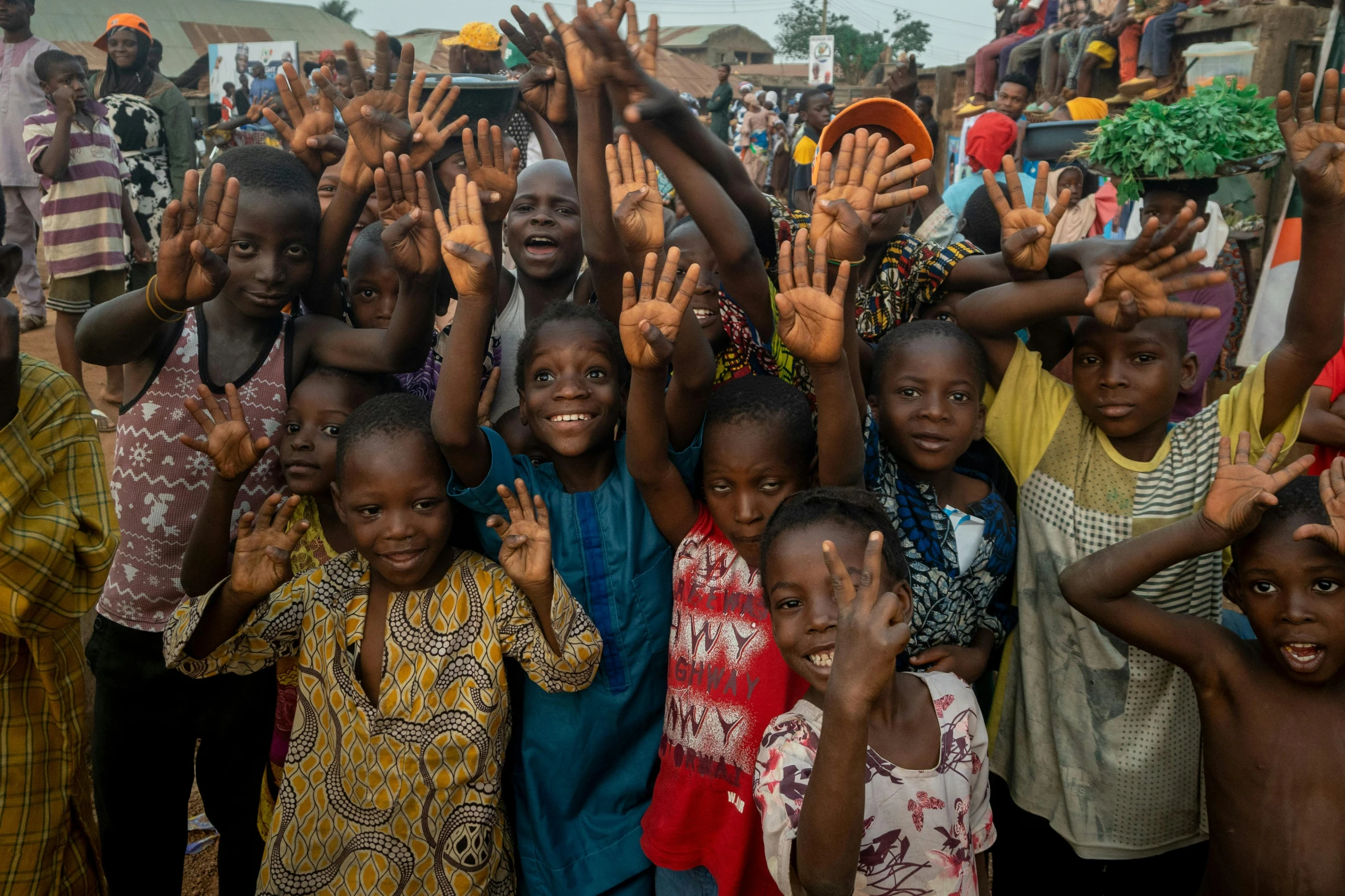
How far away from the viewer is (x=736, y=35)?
47375 millimetres

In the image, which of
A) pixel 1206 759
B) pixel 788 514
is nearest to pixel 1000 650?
pixel 1206 759

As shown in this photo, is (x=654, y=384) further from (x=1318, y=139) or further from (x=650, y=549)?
(x=1318, y=139)

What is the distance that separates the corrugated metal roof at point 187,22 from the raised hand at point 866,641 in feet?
78.2

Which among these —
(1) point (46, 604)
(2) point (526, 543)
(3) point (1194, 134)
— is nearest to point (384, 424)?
(2) point (526, 543)

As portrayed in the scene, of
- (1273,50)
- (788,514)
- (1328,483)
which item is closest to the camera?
(1328,483)

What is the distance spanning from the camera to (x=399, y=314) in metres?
2.45

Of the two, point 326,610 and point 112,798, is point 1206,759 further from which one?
point 112,798

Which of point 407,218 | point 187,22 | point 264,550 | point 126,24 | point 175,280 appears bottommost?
point 264,550

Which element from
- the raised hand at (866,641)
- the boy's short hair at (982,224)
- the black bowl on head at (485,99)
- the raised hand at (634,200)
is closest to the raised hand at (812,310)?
the raised hand at (634,200)

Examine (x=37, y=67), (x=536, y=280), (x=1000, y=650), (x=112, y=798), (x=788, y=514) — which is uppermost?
(x=37, y=67)

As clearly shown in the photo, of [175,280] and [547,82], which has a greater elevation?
[547,82]

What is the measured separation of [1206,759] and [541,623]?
4.70 ft

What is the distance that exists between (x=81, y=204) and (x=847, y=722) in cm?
688

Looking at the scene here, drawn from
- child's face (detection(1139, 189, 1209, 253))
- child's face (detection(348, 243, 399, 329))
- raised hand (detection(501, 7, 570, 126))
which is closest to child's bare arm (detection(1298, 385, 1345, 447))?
child's face (detection(1139, 189, 1209, 253))
